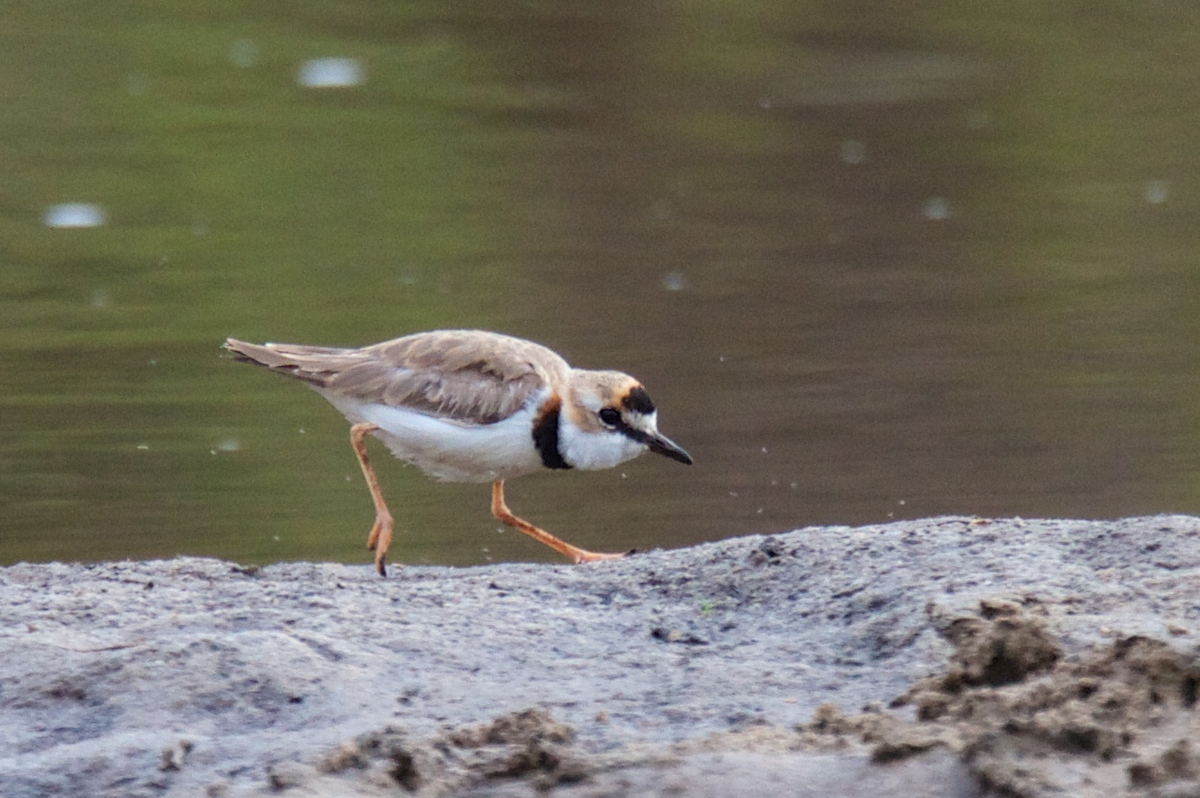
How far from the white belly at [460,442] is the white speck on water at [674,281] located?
396cm

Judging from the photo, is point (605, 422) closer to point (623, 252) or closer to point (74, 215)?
point (623, 252)

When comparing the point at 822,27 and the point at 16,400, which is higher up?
the point at 822,27

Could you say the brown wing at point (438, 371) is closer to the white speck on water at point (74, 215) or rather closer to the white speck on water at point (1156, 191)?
the white speck on water at point (74, 215)

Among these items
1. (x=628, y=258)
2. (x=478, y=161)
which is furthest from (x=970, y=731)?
(x=478, y=161)

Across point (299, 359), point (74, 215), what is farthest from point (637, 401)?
point (74, 215)

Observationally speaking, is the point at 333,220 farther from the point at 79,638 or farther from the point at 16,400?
the point at 79,638

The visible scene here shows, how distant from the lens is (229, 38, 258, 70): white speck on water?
1370cm

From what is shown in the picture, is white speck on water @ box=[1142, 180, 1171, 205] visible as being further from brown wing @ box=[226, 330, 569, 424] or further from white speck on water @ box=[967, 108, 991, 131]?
brown wing @ box=[226, 330, 569, 424]

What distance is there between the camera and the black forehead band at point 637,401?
6.14 m

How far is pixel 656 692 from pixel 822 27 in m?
11.6

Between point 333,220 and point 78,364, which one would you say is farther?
point 333,220

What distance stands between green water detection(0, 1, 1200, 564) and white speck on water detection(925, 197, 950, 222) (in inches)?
1.3

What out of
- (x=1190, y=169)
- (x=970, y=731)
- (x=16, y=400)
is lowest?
(x=16, y=400)

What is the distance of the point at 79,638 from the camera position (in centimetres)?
457
